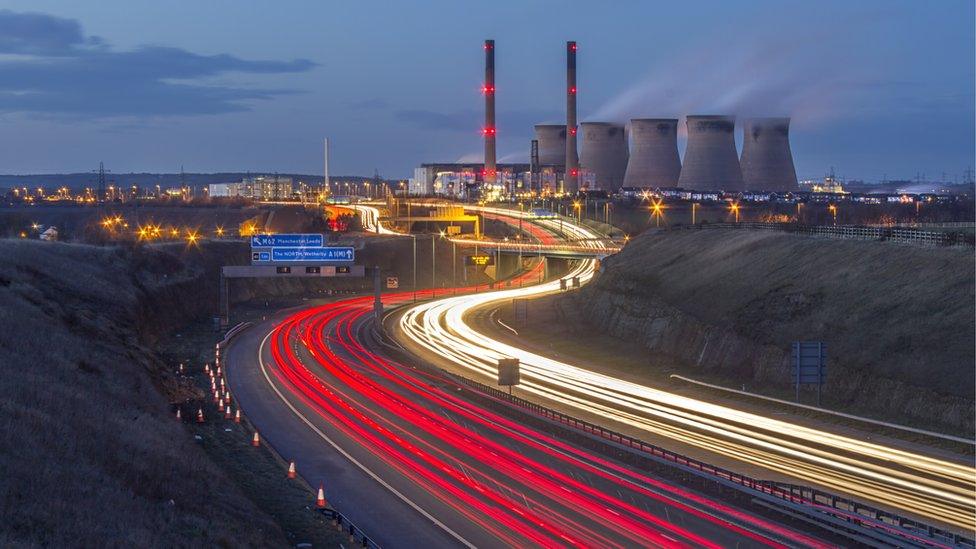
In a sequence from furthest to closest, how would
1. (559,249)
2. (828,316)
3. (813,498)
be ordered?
1. (559,249)
2. (828,316)
3. (813,498)

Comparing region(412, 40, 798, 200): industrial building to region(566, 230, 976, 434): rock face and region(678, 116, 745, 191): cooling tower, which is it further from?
region(566, 230, 976, 434): rock face

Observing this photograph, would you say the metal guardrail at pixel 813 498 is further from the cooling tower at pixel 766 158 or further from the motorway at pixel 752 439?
the cooling tower at pixel 766 158

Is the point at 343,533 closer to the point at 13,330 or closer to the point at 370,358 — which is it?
the point at 13,330

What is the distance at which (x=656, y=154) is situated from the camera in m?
157

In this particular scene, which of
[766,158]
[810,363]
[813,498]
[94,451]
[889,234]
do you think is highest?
[766,158]

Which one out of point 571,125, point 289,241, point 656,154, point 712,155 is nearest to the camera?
point 289,241

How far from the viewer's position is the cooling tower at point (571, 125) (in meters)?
163

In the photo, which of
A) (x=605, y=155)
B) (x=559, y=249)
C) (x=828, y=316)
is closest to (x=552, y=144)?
(x=605, y=155)

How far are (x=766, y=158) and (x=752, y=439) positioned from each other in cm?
11781

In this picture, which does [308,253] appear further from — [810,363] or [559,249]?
[810,363]

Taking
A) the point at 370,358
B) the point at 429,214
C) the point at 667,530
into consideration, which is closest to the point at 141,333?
the point at 370,358

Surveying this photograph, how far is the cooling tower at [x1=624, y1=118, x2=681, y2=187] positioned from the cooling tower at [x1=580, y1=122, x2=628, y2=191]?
1765cm

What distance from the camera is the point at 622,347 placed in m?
57.1

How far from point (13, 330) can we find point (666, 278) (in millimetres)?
39560
